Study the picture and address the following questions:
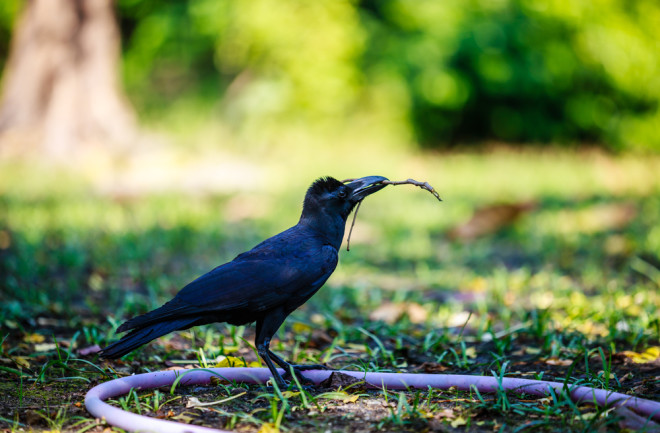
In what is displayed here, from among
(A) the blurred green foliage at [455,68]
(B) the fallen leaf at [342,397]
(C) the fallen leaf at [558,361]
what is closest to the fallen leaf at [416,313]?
(C) the fallen leaf at [558,361]

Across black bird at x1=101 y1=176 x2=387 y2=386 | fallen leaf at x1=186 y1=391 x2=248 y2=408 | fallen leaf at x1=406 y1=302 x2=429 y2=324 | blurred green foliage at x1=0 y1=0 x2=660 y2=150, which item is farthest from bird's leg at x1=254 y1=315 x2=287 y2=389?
blurred green foliage at x1=0 y1=0 x2=660 y2=150

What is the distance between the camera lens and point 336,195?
9.32 ft

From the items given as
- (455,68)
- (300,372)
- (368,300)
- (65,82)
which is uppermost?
(65,82)

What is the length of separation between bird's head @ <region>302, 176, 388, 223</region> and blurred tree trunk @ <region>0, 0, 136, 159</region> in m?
8.97

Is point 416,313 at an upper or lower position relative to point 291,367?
lower

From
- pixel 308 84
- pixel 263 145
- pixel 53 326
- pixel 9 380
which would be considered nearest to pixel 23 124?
pixel 263 145

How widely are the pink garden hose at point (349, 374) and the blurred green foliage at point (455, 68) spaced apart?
1100 centimetres

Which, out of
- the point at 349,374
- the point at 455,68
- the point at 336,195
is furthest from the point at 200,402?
the point at 455,68

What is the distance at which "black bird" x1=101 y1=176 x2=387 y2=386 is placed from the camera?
7.95 feet

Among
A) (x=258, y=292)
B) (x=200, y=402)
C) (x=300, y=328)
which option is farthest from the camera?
(x=300, y=328)

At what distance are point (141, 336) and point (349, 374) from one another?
31.5 inches

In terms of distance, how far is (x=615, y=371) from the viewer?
110 inches

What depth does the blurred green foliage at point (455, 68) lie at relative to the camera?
12734mm

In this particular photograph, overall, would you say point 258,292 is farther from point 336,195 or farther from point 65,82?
point 65,82
